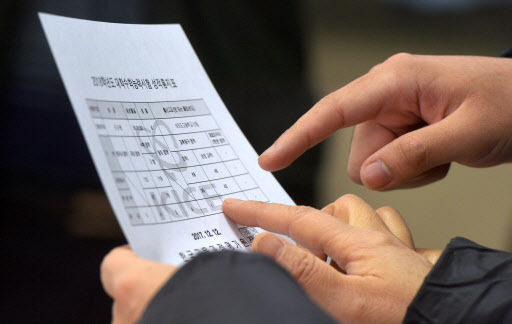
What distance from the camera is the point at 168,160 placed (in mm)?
433

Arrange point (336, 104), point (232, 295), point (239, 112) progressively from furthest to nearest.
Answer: point (239, 112), point (336, 104), point (232, 295)

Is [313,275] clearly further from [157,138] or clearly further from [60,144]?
[60,144]

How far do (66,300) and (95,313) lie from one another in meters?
0.03

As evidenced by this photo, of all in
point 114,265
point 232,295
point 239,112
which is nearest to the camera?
point 232,295

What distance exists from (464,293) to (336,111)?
264mm

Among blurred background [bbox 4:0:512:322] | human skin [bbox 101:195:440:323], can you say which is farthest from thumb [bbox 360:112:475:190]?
blurred background [bbox 4:0:512:322]

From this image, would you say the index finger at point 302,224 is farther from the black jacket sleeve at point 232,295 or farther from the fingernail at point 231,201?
the black jacket sleeve at point 232,295

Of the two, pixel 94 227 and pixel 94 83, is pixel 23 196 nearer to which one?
pixel 94 227

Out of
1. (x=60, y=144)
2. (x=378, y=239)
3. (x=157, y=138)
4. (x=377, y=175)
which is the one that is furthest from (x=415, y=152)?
(x=60, y=144)

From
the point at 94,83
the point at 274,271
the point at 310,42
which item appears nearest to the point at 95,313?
the point at 94,83

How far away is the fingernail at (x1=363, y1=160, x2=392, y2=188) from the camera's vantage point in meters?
0.49

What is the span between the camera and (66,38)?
44 centimetres

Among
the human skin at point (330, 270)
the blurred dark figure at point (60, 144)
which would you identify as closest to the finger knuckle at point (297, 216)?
the human skin at point (330, 270)

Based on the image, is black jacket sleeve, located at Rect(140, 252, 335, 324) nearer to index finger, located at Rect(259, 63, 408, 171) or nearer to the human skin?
the human skin
